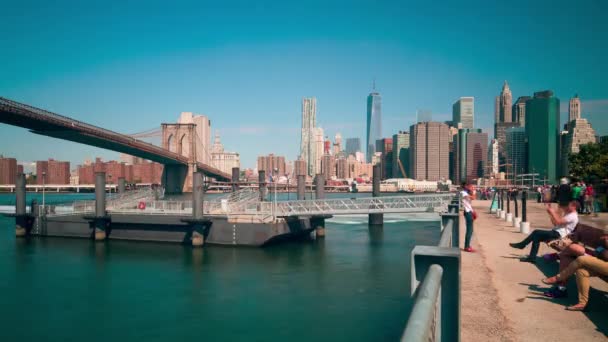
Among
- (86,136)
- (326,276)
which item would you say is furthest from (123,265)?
(86,136)

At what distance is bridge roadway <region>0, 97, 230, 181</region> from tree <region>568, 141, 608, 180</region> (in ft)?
211

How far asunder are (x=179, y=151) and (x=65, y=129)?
64.6 metres

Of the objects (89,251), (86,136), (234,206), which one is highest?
(86,136)

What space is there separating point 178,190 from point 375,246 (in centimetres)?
7830

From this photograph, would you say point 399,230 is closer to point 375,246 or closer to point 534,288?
point 375,246

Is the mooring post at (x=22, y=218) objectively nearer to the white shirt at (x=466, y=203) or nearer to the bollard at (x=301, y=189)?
the bollard at (x=301, y=189)

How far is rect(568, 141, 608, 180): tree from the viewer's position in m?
47.0

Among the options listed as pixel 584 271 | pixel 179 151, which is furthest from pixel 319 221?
pixel 179 151

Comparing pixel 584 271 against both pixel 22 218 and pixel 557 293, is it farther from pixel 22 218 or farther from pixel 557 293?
pixel 22 218

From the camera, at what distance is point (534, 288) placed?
7.16m

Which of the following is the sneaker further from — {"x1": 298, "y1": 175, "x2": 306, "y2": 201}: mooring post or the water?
{"x1": 298, "y1": 175, "x2": 306, "y2": 201}: mooring post

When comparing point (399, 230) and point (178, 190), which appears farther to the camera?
point (178, 190)

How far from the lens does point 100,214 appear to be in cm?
3947

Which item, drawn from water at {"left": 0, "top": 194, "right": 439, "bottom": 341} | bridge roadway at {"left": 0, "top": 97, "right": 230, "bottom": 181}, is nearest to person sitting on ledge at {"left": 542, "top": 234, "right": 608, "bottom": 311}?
water at {"left": 0, "top": 194, "right": 439, "bottom": 341}
